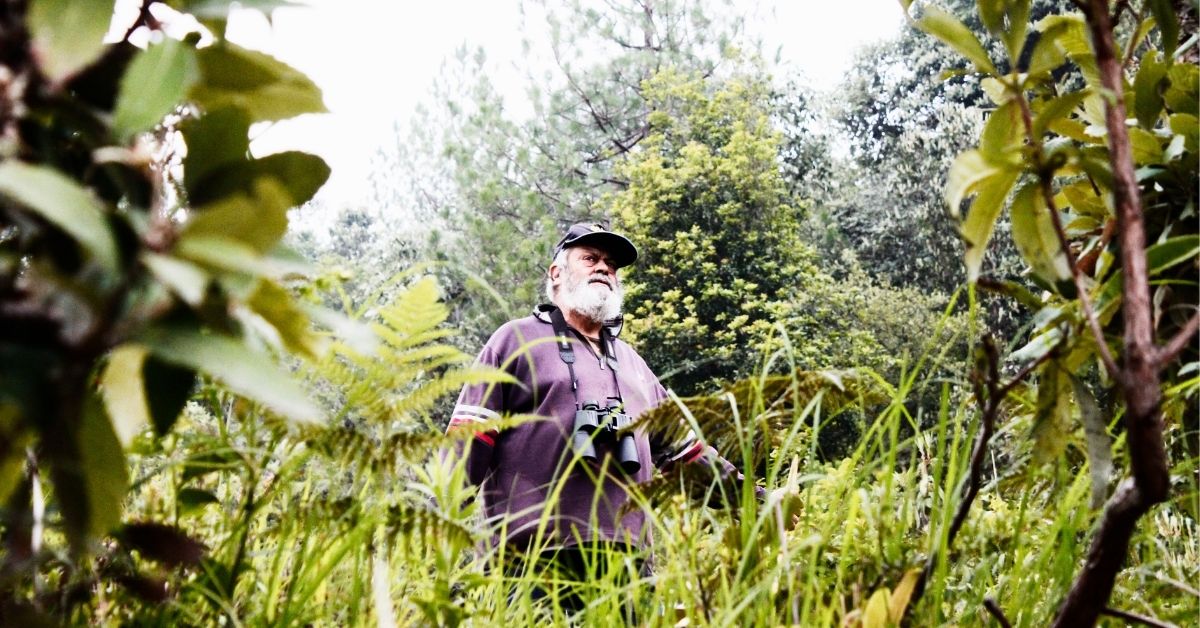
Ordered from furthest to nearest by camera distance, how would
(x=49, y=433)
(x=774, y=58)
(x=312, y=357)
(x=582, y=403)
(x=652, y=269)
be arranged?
(x=774, y=58) < (x=652, y=269) < (x=582, y=403) < (x=312, y=357) < (x=49, y=433)

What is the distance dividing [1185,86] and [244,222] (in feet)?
4.08

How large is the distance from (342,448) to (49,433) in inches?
20.0

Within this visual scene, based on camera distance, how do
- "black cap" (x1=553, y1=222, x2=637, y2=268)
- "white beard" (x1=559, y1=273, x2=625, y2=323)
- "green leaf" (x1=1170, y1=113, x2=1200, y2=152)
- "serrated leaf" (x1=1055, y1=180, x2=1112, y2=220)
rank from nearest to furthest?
"green leaf" (x1=1170, y1=113, x2=1200, y2=152)
"serrated leaf" (x1=1055, y1=180, x2=1112, y2=220)
"white beard" (x1=559, y1=273, x2=625, y2=323)
"black cap" (x1=553, y1=222, x2=637, y2=268)

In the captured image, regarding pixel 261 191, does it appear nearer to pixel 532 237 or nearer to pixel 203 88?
pixel 203 88

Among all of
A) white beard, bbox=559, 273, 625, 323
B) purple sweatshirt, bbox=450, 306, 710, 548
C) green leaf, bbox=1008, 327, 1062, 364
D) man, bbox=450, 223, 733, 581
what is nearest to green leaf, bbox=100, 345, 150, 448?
green leaf, bbox=1008, 327, 1062, 364

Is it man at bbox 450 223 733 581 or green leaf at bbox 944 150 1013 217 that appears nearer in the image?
green leaf at bbox 944 150 1013 217

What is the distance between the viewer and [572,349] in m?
3.25

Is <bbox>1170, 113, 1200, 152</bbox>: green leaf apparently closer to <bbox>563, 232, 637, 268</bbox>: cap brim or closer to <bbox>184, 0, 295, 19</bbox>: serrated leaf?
<bbox>184, 0, 295, 19</bbox>: serrated leaf

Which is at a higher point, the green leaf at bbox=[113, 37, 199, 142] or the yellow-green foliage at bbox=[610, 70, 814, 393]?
the yellow-green foliage at bbox=[610, 70, 814, 393]

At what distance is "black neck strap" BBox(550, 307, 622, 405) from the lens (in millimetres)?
3139

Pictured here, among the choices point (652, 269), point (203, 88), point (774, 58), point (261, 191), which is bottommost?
point (261, 191)

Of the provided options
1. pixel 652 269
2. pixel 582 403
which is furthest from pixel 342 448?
pixel 652 269

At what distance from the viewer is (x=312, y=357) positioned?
533 mm

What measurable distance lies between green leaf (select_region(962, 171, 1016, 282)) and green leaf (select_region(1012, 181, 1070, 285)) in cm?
5
